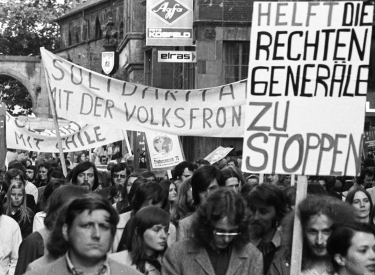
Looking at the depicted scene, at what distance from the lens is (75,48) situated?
77062 millimetres

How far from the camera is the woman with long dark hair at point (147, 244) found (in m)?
6.96

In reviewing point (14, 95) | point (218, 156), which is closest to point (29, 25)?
point (14, 95)

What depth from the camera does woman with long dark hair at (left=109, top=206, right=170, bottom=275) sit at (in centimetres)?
696

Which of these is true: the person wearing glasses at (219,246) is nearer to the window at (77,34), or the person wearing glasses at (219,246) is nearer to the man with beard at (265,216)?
the man with beard at (265,216)

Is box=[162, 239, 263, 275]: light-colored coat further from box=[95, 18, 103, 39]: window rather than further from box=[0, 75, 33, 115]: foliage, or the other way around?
box=[0, 75, 33, 115]: foliage

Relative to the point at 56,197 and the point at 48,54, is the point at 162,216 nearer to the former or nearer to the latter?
the point at 56,197

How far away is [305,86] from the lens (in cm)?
638

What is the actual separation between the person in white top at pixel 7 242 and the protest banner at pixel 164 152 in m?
7.43

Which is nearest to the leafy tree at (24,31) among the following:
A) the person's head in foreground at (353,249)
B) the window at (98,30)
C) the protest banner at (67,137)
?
the window at (98,30)

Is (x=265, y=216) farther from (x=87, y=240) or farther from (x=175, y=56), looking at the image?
(x=175, y=56)

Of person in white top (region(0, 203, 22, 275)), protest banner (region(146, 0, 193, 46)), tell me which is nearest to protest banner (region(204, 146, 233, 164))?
protest banner (region(146, 0, 193, 46))

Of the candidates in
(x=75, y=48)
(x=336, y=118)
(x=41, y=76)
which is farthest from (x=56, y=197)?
(x=41, y=76)

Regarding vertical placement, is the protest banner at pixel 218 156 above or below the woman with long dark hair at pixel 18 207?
below

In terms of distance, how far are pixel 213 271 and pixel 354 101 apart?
125 cm
